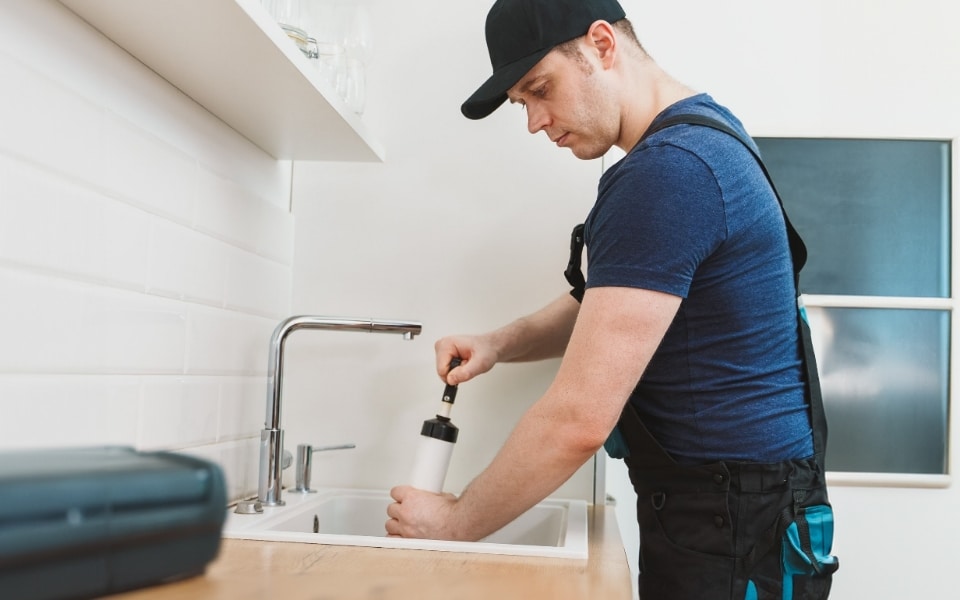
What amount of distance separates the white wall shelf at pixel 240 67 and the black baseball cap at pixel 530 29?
10.2 inches

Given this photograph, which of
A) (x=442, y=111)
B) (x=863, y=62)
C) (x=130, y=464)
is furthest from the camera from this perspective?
(x=863, y=62)

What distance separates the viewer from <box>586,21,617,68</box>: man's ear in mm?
1227

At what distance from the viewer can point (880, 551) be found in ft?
5.74

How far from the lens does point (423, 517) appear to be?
3.90 ft

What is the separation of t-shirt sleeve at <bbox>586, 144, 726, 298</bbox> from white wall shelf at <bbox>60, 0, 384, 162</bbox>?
457 millimetres

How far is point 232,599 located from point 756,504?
3.37 ft

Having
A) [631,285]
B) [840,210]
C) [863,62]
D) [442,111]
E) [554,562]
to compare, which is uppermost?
[863,62]

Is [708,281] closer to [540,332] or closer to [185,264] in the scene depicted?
[540,332]

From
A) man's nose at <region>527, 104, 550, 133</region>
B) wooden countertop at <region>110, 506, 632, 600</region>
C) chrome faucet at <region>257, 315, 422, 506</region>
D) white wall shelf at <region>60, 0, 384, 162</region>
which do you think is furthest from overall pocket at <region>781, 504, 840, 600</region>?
white wall shelf at <region>60, 0, 384, 162</region>

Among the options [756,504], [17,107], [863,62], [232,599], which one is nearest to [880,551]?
[756,504]

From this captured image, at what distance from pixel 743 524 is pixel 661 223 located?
1.34 feet

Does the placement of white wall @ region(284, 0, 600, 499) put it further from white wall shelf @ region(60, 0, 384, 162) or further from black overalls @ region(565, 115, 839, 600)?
black overalls @ region(565, 115, 839, 600)

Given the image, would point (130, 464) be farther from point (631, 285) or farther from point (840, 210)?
point (840, 210)

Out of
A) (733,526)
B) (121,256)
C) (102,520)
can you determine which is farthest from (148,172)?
(102,520)
